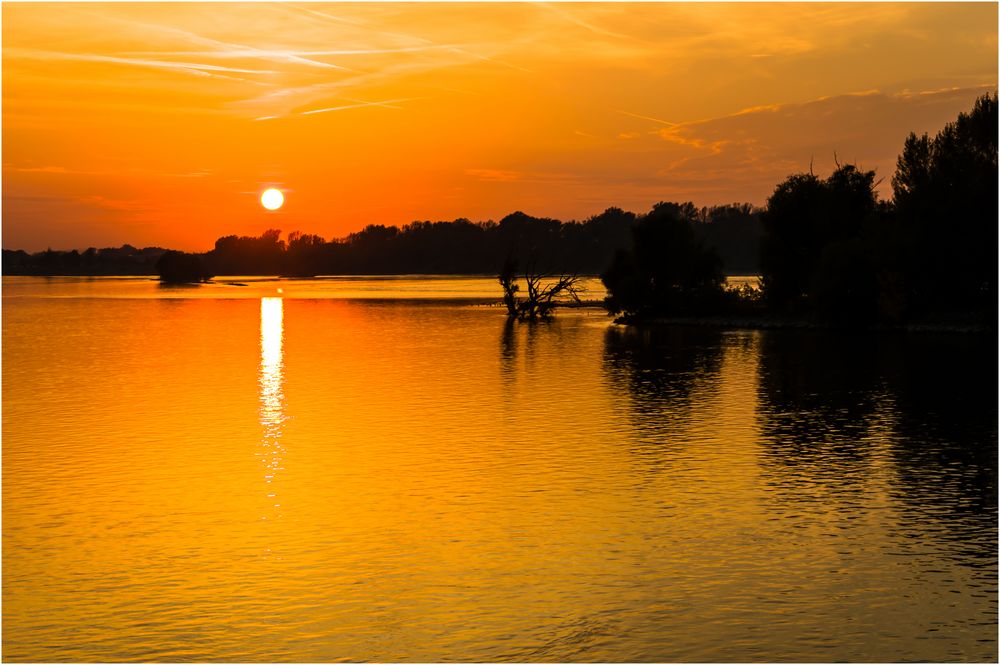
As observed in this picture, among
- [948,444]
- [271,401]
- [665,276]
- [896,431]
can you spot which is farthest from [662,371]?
[665,276]

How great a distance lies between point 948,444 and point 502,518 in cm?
1673

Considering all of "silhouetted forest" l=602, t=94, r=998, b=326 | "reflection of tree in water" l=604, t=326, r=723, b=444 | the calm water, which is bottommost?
the calm water

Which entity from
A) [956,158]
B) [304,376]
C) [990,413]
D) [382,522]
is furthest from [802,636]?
[956,158]

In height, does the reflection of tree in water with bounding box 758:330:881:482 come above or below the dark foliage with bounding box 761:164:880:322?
below

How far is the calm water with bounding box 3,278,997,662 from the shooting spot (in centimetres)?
1745

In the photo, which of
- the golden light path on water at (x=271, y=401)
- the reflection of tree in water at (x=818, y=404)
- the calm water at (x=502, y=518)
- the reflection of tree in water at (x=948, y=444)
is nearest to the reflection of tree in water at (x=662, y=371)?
the calm water at (x=502, y=518)

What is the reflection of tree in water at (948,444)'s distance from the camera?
24.8 metres

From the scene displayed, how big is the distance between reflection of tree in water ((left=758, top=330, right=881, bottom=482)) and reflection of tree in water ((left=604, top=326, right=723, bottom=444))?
9.77ft

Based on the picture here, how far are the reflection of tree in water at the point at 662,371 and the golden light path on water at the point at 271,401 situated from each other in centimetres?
1162

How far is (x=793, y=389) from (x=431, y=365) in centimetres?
2096

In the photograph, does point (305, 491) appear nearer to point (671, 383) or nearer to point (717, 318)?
point (671, 383)

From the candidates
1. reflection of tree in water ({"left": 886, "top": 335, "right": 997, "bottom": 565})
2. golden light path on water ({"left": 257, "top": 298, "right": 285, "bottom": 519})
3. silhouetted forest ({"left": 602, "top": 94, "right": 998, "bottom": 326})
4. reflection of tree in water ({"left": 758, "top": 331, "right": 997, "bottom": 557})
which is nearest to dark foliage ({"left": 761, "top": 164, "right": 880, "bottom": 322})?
silhouetted forest ({"left": 602, "top": 94, "right": 998, "bottom": 326})

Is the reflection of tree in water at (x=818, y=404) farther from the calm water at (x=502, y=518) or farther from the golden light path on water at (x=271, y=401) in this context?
the golden light path on water at (x=271, y=401)

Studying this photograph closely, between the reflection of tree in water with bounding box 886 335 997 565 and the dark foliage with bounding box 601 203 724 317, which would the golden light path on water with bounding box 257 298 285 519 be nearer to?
the reflection of tree in water with bounding box 886 335 997 565
